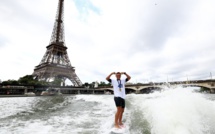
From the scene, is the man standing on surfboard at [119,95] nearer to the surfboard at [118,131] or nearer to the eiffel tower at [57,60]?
the surfboard at [118,131]

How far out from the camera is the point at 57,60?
62.9 meters

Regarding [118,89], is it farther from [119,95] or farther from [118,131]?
[118,131]

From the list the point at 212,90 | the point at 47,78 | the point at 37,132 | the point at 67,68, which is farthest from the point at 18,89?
the point at 212,90

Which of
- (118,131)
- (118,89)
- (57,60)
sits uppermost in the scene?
(57,60)

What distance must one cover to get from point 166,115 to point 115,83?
72.9 inches

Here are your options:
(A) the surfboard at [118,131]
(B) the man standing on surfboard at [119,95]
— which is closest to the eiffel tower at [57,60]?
(B) the man standing on surfboard at [119,95]

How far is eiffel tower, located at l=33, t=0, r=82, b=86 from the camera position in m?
57.2

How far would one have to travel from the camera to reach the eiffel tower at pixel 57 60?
57250 mm

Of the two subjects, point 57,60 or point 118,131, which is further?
point 57,60

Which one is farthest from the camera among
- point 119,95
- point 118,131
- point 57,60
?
point 57,60

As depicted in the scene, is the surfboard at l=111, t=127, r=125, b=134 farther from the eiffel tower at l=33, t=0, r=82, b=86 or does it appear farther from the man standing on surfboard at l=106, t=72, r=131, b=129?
the eiffel tower at l=33, t=0, r=82, b=86

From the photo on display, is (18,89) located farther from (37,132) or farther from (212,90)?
(212,90)

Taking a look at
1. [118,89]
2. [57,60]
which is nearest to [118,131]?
[118,89]

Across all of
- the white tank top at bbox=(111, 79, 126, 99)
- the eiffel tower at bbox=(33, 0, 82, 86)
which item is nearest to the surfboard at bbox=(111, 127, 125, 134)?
the white tank top at bbox=(111, 79, 126, 99)
